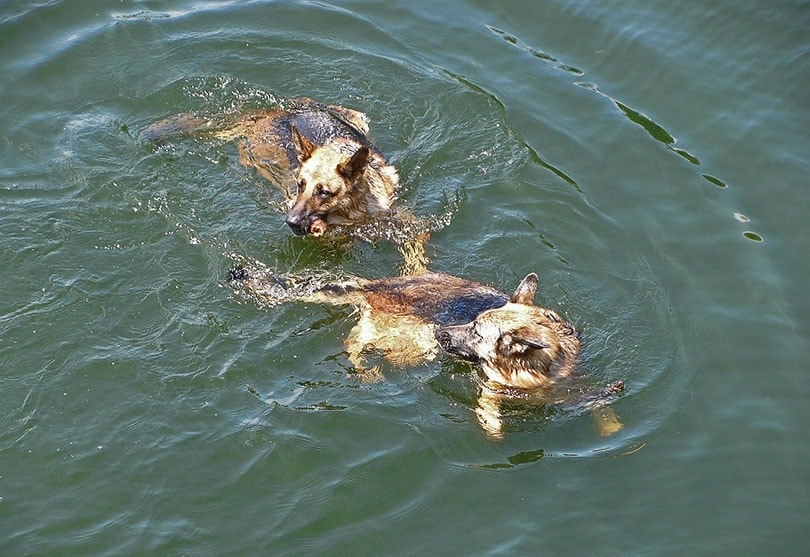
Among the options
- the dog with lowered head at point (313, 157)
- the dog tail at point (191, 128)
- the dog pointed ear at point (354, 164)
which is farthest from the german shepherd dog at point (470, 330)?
the dog tail at point (191, 128)

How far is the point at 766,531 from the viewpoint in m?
6.97

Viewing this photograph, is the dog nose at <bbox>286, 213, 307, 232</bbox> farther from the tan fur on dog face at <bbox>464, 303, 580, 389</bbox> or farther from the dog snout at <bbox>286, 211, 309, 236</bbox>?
the tan fur on dog face at <bbox>464, 303, 580, 389</bbox>

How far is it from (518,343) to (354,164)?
3.19m

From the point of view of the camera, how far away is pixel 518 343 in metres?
7.46

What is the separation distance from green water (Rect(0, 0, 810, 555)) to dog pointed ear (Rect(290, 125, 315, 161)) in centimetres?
62

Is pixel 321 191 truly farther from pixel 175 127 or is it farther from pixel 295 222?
pixel 175 127

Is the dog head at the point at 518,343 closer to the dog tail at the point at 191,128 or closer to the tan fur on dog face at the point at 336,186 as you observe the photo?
the tan fur on dog face at the point at 336,186

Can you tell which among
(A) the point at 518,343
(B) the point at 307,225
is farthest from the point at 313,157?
(A) the point at 518,343

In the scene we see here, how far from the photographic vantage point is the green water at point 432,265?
710 centimetres

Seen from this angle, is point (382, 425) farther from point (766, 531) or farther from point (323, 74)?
point (323, 74)

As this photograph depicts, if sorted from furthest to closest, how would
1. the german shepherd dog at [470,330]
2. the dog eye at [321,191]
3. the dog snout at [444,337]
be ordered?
the dog eye at [321,191] < the dog snout at [444,337] < the german shepherd dog at [470,330]

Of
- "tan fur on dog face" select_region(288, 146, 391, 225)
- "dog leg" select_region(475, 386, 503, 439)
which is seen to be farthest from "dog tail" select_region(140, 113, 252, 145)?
"dog leg" select_region(475, 386, 503, 439)

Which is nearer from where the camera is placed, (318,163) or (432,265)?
(432,265)

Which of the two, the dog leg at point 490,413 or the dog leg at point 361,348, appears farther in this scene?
the dog leg at point 361,348
